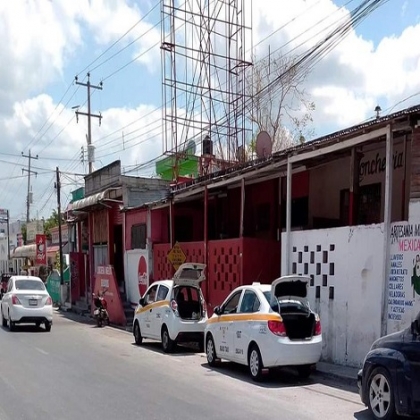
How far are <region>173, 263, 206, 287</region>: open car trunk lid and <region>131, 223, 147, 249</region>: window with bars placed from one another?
9.18 metres

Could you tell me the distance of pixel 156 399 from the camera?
866cm

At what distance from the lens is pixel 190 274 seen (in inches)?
610

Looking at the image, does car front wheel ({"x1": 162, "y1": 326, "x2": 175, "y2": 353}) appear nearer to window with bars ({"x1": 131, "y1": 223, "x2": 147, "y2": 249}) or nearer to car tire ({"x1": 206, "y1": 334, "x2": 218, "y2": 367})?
car tire ({"x1": 206, "y1": 334, "x2": 218, "y2": 367})

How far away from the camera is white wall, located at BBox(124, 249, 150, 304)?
78.1 feet

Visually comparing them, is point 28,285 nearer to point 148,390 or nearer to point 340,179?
point 340,179

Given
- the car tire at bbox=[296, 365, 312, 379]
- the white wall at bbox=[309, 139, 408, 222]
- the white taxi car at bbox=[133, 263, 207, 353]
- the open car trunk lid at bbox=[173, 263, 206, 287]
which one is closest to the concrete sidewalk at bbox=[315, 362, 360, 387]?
the car tire at bbox=[296, 365, 312, 379]

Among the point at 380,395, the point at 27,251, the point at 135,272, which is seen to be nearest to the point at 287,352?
the point at 380,395

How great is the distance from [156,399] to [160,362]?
166 inches

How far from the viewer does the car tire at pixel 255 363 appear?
10289 millimetres

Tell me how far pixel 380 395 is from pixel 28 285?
15910 mm

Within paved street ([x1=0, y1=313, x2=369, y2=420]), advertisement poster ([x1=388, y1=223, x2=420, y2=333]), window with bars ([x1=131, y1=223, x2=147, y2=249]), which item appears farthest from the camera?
window with bars ([x1=131, y1=223, x2=147, y2=249])

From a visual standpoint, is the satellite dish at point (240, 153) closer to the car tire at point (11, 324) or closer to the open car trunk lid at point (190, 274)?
the open car trunk lid at point (190, 274)

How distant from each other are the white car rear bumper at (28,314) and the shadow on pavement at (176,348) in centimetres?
467

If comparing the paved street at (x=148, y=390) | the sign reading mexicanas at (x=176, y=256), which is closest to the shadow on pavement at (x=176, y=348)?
the paved street at (x=148, y=390)
